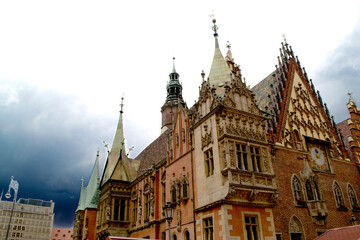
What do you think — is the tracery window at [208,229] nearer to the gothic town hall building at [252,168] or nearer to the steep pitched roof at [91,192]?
the gothic town hall building at [252,168]

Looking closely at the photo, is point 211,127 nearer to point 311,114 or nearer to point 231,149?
point 231,149

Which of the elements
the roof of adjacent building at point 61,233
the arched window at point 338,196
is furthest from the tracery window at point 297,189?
the roof of adjacent building at point 61,233

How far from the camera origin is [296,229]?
729 inches

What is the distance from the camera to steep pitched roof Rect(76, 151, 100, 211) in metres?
38.4

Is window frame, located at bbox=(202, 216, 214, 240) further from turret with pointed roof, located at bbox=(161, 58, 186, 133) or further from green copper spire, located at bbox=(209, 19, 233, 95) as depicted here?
turret with pointed roof, located at bbox=(161, 58, 186, 133)

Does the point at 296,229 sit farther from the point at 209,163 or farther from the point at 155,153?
the point at 155,153

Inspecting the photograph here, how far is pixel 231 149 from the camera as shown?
1748 cm

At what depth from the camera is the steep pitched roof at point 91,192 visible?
3843 cm

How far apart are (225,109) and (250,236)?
745cm

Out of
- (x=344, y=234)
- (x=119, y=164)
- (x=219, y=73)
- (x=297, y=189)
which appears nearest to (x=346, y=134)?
(x=297, y=189)

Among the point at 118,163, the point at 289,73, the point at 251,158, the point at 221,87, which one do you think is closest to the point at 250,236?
the point at 251,158

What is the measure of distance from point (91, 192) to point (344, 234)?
3226cm

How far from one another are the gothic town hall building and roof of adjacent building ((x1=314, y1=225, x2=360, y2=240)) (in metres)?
0.91

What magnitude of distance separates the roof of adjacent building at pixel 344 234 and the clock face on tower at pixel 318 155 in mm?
4930
